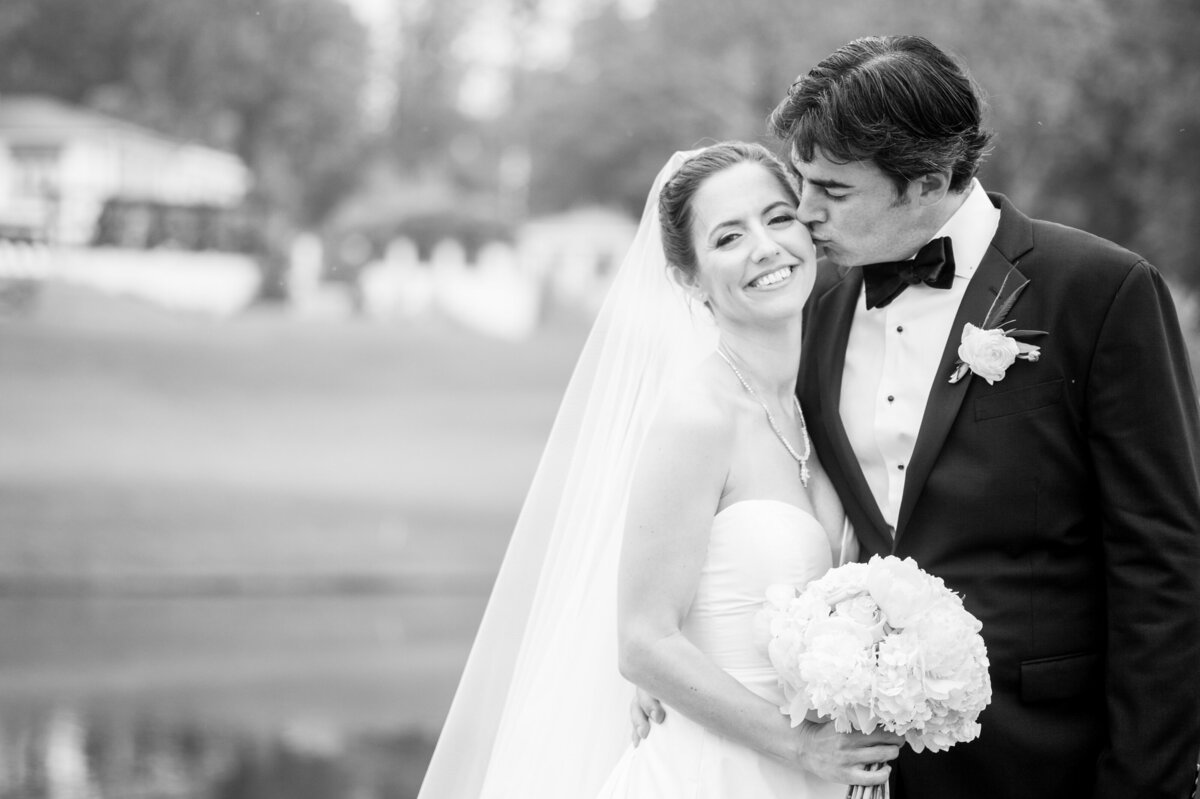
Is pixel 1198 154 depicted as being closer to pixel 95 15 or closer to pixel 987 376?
pixel 987 376

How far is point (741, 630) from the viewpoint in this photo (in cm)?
259

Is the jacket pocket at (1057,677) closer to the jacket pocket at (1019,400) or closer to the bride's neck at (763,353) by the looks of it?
the jacket pocket at (1019,400)

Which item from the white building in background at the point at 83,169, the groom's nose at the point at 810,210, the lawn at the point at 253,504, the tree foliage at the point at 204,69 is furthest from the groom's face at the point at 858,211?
the tree foliage at the point at 204,69

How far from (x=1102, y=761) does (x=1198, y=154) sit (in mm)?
14147

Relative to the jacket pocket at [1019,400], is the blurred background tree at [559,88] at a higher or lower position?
higher

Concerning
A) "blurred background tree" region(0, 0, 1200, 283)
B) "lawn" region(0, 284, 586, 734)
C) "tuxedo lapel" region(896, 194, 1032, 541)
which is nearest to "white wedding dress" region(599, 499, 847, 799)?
"tuxedo lapel" region(896, 194, 1032, 541)

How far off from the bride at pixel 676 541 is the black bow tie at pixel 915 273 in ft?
0.48

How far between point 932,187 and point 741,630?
1.00m

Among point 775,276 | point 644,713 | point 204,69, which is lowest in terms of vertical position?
point 644,713

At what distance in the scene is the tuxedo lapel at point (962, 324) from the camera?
2.52 meters

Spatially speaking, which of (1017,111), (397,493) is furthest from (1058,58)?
(397,493)

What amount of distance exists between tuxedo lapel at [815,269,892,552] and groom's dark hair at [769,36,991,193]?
13.3 inches

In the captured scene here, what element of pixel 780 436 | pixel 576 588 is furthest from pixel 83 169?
pixel 780 436

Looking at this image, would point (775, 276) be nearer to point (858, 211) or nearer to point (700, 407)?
point (858, 211)
